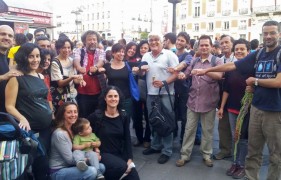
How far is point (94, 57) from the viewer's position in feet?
15.5

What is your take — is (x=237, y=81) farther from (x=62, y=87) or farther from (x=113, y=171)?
(x=62, y=87)

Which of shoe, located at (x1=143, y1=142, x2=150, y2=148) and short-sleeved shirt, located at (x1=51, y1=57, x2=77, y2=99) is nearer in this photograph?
short-sleeved shirt, located at (x1=51, y1=57, x2=77, y2=99)

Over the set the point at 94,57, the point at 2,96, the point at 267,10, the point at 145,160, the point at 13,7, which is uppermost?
the point at 267,10

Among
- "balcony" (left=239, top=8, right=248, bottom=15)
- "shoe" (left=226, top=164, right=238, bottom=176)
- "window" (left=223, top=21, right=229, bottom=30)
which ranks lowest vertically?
"shoe" (left=226, top=164, right=238, bottom=176)

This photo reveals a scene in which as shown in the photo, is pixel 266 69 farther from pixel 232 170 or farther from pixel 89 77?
pixel 89 77

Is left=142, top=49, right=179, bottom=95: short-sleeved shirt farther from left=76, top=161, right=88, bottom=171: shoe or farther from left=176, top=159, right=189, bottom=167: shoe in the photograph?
left=76, top=161, right=88, bottom=171: shoe

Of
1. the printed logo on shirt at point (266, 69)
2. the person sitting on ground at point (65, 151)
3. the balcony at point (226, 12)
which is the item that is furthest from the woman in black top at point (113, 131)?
the balcony at point (226, 12)

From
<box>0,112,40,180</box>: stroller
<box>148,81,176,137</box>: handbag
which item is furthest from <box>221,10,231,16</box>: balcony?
<box>0,112,40,180</box>: stroller

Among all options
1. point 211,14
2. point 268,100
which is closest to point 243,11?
point 211,14

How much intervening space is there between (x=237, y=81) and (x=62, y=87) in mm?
2521

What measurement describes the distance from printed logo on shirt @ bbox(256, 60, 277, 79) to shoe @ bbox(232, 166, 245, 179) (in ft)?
4.67

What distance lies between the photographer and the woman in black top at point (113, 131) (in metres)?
3.73

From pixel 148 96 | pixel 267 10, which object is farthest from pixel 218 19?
pixel 148 96

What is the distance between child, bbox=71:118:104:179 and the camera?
3525 mm
